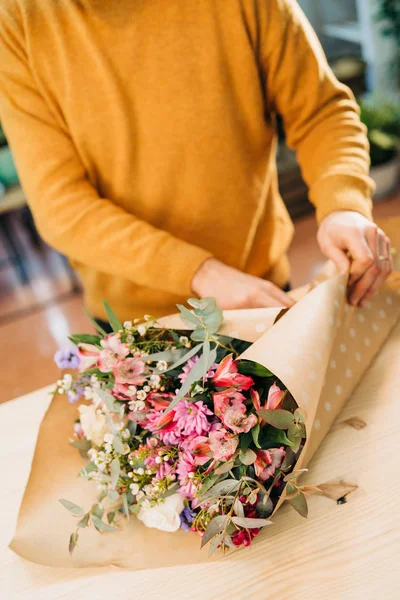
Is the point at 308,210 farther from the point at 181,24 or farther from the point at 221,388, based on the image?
the point at 221,388

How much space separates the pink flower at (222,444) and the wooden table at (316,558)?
0.45 feet

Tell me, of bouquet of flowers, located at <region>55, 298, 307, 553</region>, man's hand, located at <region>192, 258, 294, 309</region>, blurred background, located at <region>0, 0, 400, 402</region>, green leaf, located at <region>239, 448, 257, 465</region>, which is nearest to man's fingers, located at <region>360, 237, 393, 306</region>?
man's hand, located at <region>192, 258, 294, 309</region>

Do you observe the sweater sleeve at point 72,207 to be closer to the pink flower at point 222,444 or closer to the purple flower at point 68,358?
the purple flower at point 68,358

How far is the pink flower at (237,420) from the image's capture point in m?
0.64

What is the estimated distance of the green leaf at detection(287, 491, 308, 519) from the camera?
0.64 meters

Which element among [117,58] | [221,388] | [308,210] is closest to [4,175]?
[308,210]

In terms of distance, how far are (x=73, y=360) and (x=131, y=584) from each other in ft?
1.00

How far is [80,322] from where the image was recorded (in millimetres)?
2885

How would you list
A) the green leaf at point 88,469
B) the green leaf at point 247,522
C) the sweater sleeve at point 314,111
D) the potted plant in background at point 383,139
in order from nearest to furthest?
1. the green leaf at point 247,522
2. the green leaf at point 88,469
3. the sweater sleeve at point 314,111
4. the potted plant in background at point 383,139

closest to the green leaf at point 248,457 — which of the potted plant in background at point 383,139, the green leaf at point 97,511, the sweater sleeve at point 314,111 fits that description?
the green leaf at point 97,511

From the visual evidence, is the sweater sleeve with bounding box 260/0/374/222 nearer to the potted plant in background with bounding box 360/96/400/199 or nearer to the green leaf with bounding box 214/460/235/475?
the green leaf with bounding box 214/460/235/475

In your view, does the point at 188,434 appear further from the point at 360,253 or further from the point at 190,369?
the point at 360,253

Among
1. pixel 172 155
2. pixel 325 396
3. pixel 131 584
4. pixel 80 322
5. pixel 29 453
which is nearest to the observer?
pixel 131 584

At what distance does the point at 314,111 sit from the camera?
1045 mm
